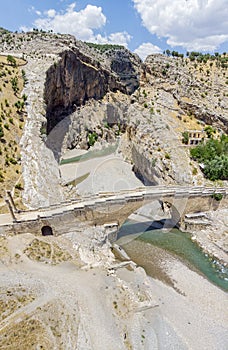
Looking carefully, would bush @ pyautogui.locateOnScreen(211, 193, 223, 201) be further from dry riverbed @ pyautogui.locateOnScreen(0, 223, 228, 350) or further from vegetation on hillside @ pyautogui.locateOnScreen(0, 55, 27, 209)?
vegetation on hillside @ pyautogui.locateOnScreen(0, 55, 27, 209)

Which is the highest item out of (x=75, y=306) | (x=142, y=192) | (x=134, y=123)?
(x=134, y=123)

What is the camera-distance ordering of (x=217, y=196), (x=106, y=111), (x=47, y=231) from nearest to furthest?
(x=47, y=231) < (x=217, y=196) < (x=106, y=111)

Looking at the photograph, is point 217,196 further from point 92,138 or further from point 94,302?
point 92,138

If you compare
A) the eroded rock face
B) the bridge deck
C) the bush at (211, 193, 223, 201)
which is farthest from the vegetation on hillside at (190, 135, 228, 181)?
the eroded rock face

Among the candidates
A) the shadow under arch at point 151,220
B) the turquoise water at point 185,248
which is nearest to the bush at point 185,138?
the shadow under arch at point 151,220

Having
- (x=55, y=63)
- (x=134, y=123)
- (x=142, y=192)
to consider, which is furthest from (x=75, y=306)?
(x=55, y=63)

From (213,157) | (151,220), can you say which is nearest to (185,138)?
(213,157)

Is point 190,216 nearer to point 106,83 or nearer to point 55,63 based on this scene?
point 55,63
